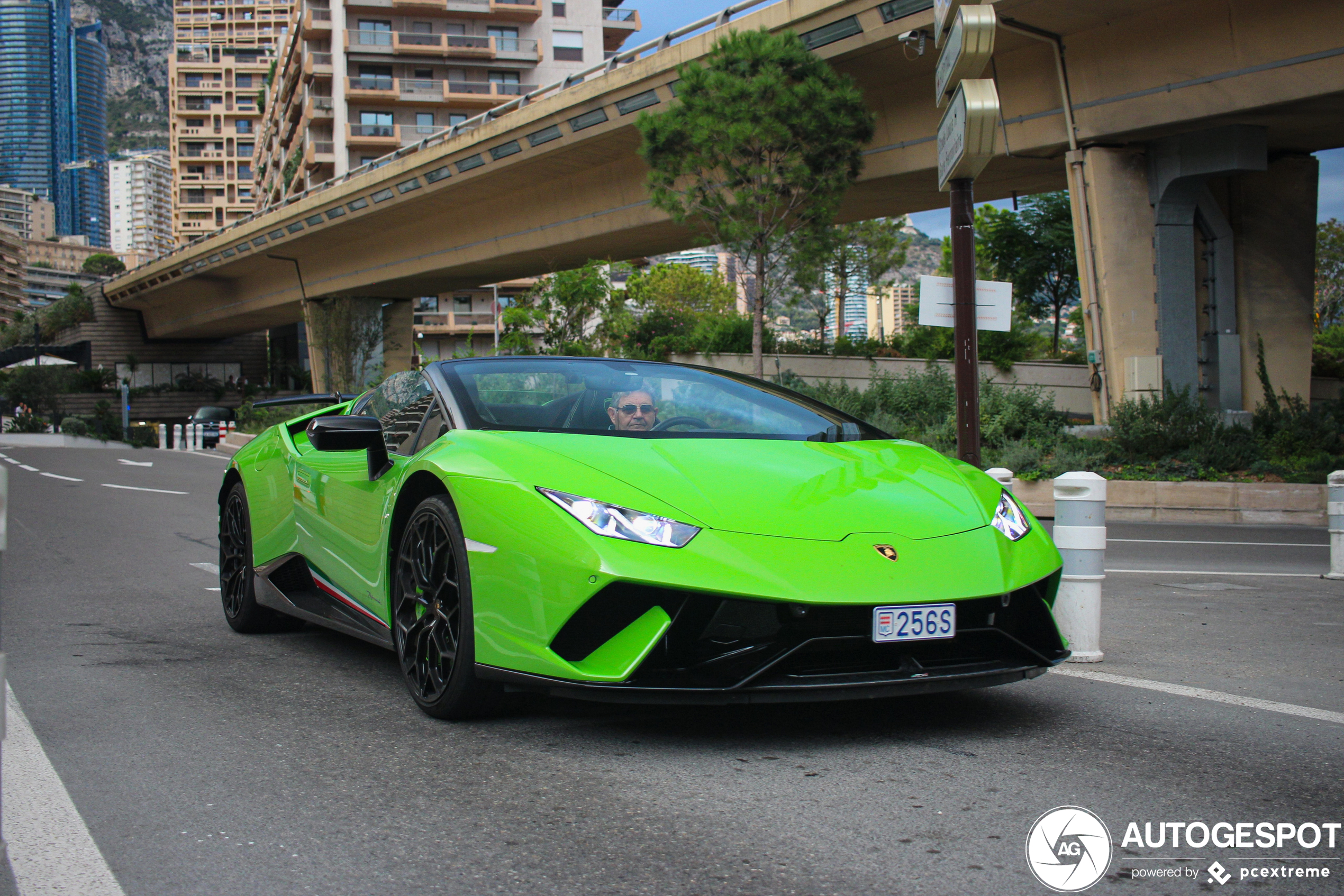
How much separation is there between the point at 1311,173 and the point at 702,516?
19450 mm

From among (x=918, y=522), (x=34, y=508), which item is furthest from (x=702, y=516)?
(x=34, y=508)

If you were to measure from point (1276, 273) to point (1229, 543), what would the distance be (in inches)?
366

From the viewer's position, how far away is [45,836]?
108 inches

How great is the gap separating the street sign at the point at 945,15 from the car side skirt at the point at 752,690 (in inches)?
206

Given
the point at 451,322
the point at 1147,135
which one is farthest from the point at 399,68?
the point at 1147,135

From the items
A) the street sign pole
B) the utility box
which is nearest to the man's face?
the street sign pole

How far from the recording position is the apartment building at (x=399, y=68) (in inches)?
2881

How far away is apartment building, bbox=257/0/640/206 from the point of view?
73188 mm

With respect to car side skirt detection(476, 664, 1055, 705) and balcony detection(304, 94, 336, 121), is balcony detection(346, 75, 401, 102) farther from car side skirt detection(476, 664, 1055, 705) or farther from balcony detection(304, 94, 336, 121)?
car side skirt detection(476, 664, 1055, 705)

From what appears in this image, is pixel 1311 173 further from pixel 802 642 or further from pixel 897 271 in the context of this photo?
pixel 897 271

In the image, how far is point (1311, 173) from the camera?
19062 millimetres

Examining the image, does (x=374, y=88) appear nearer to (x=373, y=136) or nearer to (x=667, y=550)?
(x=373, y=136)

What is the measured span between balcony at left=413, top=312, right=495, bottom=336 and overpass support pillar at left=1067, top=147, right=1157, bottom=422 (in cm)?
7028

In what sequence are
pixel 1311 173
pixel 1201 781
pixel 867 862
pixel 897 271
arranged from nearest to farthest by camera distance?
pixel 867 862 < pixel 1201 781 < pixel 1311 173 < pixel 897 271
